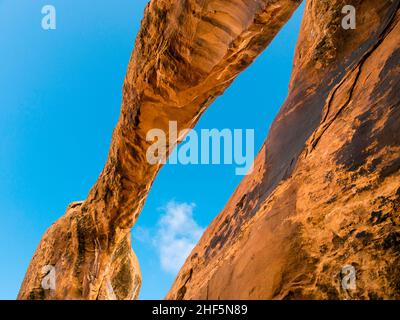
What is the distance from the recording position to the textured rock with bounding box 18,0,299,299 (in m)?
6.36

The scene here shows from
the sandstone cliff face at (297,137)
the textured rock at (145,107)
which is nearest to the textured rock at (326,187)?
the sandstone cliff face at (297,137)

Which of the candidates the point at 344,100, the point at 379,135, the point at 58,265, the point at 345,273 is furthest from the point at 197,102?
the point at 58,265

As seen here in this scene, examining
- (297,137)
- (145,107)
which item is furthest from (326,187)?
(145,107)

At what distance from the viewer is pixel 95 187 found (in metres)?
12.2

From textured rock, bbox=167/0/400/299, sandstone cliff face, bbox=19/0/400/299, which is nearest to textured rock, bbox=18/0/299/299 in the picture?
sandstone cliff face, bbox=19/0/400/299

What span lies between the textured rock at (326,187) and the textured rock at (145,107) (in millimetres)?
1634

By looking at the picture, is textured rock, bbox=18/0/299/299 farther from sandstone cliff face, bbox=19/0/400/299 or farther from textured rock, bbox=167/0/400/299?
textured rock, bbox=167/0/400/299

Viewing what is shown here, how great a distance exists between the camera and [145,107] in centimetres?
895

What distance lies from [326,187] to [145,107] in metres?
6.59

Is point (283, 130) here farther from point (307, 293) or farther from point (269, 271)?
point (307, 293)

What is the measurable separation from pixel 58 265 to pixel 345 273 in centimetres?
1191

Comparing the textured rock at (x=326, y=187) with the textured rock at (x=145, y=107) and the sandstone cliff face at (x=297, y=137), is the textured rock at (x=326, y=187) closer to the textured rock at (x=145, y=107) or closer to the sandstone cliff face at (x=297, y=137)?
the sandstone cliff face at (x=297, y=137)

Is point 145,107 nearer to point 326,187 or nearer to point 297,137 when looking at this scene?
point 297,137

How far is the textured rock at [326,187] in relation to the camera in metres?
2.56
